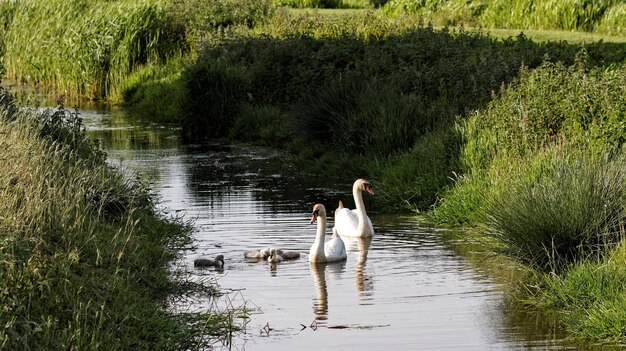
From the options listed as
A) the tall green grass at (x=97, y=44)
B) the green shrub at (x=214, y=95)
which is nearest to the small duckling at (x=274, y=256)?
the green shrub at (x=214, y=95)

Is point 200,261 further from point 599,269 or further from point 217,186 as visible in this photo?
point 217,186

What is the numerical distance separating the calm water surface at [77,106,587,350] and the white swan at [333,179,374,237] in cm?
14

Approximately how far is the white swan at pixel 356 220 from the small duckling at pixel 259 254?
1.61m

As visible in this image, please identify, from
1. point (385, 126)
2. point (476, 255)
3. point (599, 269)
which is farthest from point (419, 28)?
point (599, 269)

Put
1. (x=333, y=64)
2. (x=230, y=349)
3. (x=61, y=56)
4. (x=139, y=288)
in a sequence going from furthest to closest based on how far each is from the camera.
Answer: (x=61, y=56) < (x=333, y=64) < (x=139, y=288) < (x=230, y=349)

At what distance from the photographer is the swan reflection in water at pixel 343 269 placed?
40.9ft

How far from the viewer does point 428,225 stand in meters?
A: 16.9

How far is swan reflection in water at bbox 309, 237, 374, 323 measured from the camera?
12461 millimetres

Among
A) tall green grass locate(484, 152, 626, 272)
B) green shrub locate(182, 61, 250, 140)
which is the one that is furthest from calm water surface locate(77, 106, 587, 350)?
green shrub locate(182, 61, 250, 140)

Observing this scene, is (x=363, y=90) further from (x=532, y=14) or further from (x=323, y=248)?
(x=532, y=14)

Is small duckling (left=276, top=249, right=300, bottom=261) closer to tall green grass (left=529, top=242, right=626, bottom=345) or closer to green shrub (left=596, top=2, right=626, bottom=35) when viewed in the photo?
tall green grass (left=529, top=242, right=626, bottom=345)

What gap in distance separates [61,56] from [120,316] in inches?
1027

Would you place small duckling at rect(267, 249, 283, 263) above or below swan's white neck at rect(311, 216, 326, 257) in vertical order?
below

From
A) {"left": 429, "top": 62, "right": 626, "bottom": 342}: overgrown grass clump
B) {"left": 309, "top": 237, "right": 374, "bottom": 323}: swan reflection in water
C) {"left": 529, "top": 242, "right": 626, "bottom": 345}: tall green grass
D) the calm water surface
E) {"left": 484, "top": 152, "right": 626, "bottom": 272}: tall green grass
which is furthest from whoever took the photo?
{"left": 484, "top": 152, "right": 626, "bottom": 272}: tall green grass
